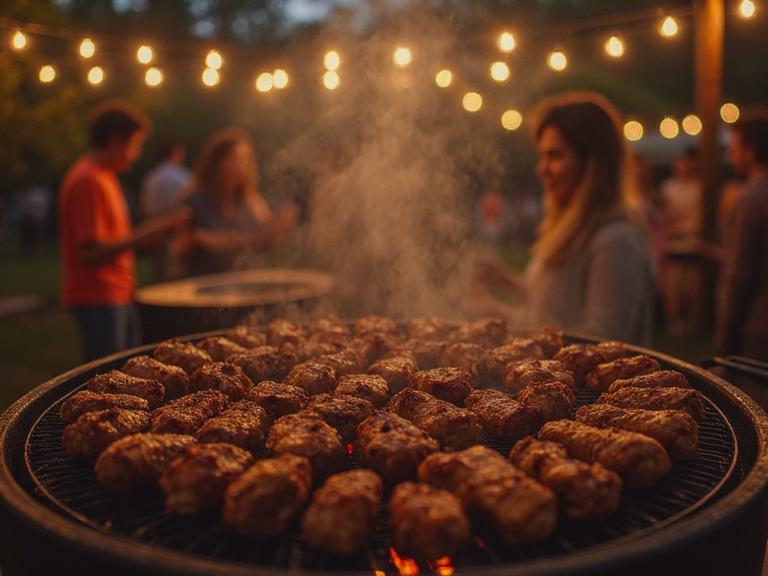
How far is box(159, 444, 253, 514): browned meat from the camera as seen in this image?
6.31 ft

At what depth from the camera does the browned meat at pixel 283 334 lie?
11.7ft

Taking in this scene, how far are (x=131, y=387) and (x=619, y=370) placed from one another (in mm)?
2030

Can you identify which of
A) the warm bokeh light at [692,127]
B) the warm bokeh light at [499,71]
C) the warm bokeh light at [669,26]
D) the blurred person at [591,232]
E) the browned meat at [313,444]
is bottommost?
the browned meat at [313,444]

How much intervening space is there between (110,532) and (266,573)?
23.3 inches

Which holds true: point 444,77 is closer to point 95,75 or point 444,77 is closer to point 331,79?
point 331,79

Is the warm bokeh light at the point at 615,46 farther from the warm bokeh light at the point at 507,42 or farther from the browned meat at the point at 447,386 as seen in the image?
the browned meat at the point at 447,386

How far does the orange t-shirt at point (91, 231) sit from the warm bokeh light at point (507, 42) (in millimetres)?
3928

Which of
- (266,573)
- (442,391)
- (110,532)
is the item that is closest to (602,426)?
(442,391)

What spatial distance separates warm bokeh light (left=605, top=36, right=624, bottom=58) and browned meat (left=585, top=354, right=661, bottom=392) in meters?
4.64

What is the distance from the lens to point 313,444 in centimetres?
214

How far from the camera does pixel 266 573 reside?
1.48m

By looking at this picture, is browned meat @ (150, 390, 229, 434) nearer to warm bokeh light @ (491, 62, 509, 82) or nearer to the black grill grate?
the black grill grate

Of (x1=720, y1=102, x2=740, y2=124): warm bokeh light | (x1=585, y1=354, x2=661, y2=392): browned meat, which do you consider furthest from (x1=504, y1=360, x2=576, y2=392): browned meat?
(x1=720, y1=102, x2=740, y2=124): warm bokeh light

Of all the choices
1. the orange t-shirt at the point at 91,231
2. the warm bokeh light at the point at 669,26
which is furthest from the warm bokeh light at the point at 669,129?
the orange t-shirt at the point at 91,231
